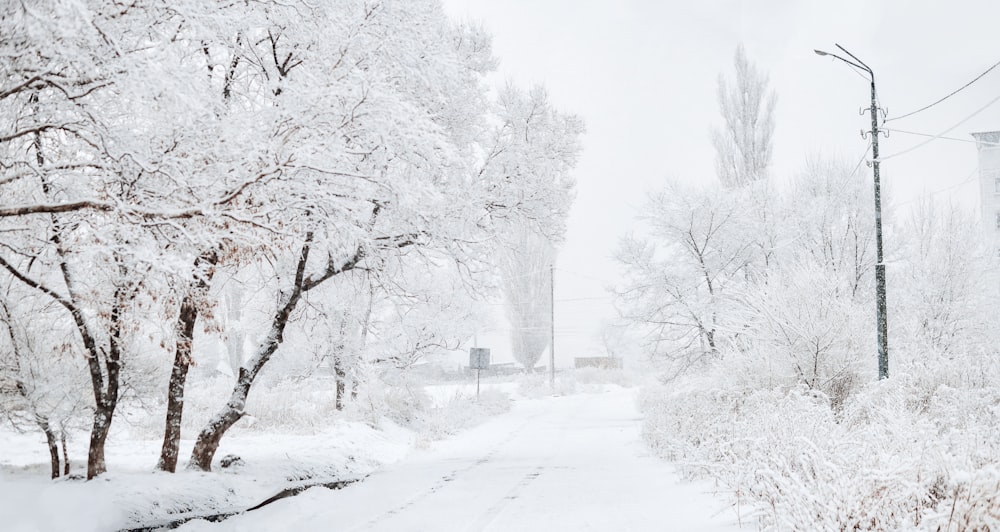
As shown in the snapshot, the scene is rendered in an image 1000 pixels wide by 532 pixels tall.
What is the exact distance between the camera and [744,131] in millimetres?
26875

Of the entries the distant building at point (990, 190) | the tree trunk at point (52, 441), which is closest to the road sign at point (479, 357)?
the tree trunk at point (52, 441)

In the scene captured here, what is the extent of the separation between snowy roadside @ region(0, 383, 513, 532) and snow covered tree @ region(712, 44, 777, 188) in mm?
17139

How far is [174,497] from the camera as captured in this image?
7.40 metres

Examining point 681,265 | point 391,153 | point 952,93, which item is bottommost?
point 681,265

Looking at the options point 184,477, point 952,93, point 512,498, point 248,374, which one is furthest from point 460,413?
point 952,93

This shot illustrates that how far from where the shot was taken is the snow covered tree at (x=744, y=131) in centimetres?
2652

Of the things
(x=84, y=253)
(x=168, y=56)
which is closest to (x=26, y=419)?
(x=84, y=253)

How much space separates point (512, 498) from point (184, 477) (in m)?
4.27

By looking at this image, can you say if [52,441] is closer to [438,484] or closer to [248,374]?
[248,374]

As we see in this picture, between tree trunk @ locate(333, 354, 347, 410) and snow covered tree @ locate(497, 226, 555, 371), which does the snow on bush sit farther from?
snow covered tree @ locate(497, 226, 555, 371)

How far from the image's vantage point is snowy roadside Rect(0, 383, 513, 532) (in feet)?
21.4

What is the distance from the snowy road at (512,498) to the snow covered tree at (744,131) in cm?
1737

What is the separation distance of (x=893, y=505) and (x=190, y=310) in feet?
25.5

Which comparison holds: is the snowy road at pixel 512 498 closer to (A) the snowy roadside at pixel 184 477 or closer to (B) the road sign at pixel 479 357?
(A) the snowy roadside at pixel 184 477
